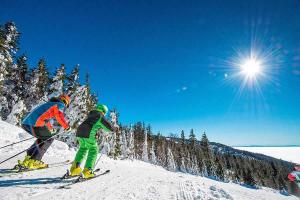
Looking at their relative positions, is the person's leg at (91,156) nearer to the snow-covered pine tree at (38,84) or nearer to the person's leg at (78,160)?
the person's leg at (78,160)

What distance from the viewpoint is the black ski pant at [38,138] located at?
664 cm

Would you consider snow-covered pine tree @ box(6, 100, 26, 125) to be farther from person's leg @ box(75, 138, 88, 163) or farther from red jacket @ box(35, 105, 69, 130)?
person's leg @ box(75, 138, 88, 163)

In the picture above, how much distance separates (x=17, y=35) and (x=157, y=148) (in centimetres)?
7042

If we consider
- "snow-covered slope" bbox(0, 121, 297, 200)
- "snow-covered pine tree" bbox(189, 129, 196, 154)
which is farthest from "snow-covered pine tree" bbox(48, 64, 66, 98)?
"snow-covered pine tree" bbox(189, 129, 196, 154)

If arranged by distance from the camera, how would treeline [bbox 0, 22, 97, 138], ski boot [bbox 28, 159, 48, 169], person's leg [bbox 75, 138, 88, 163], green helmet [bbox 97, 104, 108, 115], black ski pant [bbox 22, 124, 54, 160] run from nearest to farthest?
person's leg [bbox 75, 138, 88, 163], green helmet [bbox 97, 104, 108, 115], ski boot [bbox 28, 159, 48, 169], black ski pant [bbox 22, 124, 54, 160], treeline [bbox 0, 22, 97, 138]

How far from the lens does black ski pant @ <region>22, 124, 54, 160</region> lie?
6645mm

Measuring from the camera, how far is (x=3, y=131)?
40.0ft

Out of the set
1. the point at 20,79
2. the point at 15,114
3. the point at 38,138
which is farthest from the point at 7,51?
the point at 38,138

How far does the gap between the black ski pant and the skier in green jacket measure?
1.22 metres

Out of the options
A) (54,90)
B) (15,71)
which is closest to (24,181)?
(54,90)

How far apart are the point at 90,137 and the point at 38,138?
183 centimetres

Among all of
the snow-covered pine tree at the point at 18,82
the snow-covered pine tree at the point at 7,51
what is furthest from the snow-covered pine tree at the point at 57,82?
the snow-covered pine tree at the point at 7,51

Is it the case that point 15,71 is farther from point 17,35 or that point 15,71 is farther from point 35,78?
point 17,35

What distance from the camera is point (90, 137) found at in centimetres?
617
